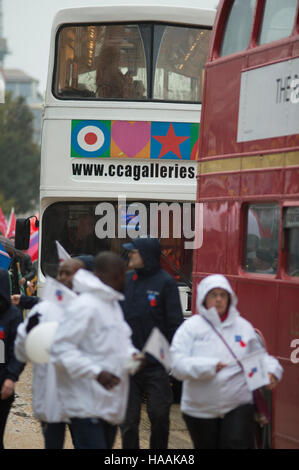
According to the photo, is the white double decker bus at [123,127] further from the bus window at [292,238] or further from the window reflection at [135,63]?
the bus window at [292,238]

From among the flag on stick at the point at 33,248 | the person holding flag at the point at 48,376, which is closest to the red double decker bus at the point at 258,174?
the person holding flag at the point at 48,376

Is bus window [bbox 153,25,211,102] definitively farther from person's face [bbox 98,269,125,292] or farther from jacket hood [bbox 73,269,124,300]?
jacket hood [bbox 73,269,124,300]

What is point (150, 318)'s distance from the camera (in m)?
6.92

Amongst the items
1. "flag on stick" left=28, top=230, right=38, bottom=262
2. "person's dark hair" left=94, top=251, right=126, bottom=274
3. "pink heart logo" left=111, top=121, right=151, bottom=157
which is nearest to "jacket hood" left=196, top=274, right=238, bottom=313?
"person's dark hair" left=94, top=251, right=126, bottom=274

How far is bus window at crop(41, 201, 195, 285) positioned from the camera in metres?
11.7

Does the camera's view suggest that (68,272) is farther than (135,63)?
No

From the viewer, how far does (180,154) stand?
11.8 m

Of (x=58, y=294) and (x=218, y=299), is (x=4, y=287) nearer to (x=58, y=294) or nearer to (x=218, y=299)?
(x=58, y=294)

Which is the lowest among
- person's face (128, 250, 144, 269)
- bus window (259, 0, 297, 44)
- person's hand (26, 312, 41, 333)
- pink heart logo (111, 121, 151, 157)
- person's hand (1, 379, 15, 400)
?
person's hand (1, 379, 15, 400)

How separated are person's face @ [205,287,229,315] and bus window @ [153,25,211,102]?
619cm

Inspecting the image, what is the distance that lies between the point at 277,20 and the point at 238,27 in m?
0.81

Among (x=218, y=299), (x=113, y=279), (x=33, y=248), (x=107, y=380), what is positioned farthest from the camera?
(x=33, y=248)

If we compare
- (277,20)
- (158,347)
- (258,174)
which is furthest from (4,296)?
(277,20)

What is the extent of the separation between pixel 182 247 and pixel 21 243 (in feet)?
6.73
